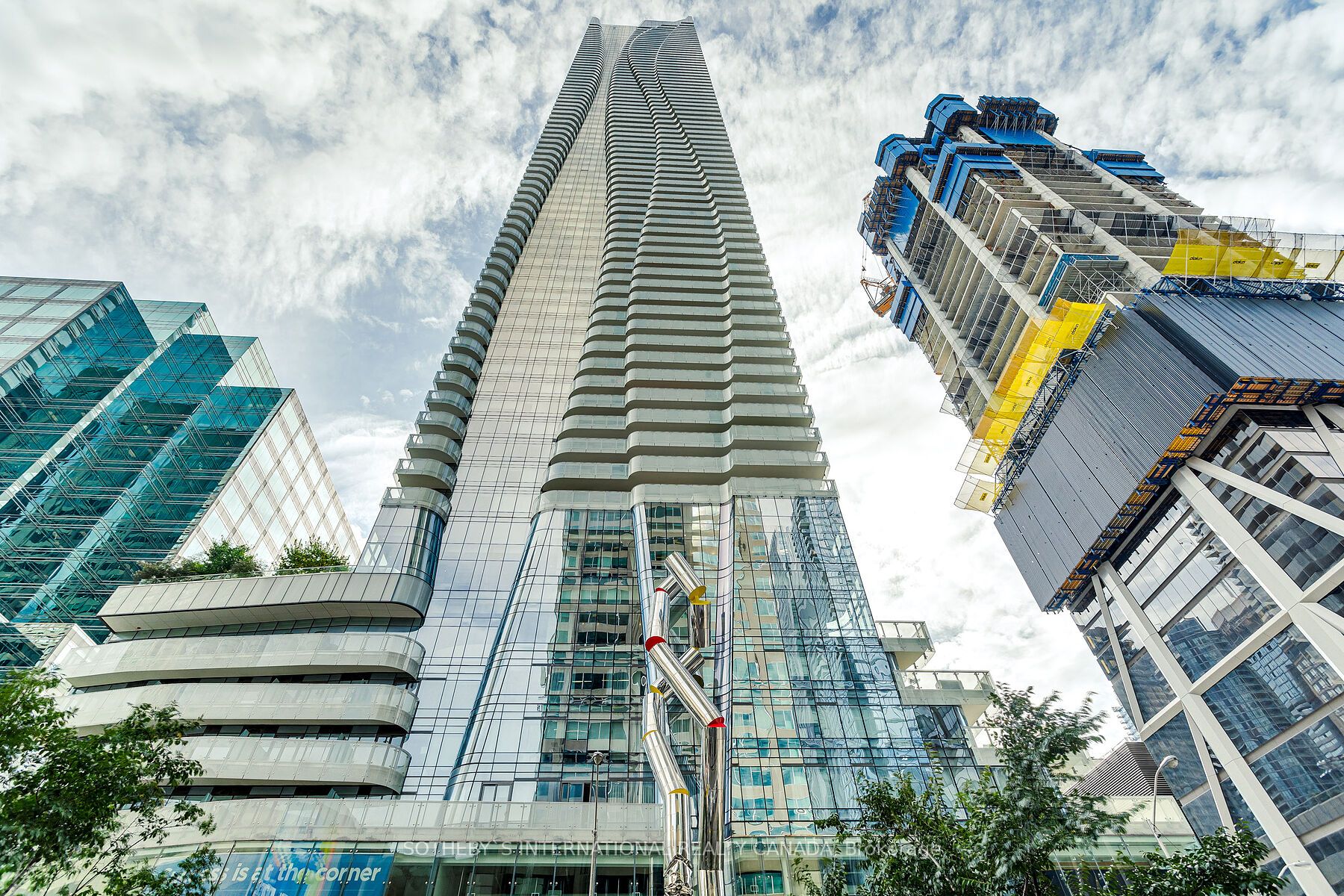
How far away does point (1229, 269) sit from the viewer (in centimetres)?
4256

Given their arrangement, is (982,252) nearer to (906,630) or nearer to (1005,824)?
(906,630)

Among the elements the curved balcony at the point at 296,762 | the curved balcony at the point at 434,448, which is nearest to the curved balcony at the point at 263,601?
the curved balcony at the point at 296,762

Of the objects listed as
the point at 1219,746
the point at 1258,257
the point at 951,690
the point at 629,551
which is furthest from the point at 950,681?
the point at 1258,257

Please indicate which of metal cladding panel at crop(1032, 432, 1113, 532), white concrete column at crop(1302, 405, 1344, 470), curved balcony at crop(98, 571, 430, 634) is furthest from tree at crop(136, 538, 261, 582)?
white concrete column at crop(1302, 405, 1344, 470)

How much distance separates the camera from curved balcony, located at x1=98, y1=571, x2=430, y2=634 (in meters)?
40.9

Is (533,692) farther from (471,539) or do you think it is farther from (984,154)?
(984,154)

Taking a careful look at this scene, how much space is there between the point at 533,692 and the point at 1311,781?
3500cm

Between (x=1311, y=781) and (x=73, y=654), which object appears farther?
(x=73, y=654)

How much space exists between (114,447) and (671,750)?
52.2 m

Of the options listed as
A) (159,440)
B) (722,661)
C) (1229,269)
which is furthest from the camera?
(159,440)

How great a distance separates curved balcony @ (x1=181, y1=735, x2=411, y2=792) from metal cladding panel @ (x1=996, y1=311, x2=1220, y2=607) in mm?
40310

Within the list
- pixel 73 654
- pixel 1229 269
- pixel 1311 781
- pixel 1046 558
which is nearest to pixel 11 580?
pixel 73 654

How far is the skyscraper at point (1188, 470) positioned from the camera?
94.3ft

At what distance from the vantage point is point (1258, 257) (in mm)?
42844
